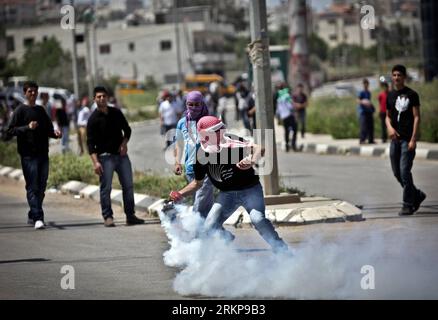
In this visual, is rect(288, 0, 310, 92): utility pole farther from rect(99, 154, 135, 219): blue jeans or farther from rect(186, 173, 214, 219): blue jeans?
rect(186, 173, 214, 219): blue jeans

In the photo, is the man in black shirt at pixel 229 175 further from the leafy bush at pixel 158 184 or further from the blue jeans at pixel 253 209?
the leafy bush at pixel 158 184

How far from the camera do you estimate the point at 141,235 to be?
13680 mm

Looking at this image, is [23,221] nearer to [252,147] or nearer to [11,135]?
[11,135]

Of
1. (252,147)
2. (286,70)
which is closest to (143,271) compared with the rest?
(252,147)

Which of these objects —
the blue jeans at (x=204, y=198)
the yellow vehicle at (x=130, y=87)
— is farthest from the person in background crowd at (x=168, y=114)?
the yellow vehicle at (x=130, y=87)

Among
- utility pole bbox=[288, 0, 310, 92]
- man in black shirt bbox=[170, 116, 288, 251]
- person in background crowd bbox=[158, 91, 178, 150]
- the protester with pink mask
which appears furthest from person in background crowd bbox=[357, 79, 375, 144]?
man in black shirt bbox=[170, 116, 288, 251]

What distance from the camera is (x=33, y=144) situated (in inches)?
577

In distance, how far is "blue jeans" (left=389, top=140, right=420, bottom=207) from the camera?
1377 centimetres

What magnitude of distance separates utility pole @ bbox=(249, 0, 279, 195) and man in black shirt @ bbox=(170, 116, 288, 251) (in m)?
4.51

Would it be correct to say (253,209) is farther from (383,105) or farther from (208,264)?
(383,105)

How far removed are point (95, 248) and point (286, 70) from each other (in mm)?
37361

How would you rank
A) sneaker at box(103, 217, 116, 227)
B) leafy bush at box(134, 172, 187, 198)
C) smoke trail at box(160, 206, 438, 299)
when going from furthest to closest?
leafy bush at box(134, 172, 187, 198)
sneaker at box(103, 217, 116, 227)
smoke trail at box(160, 206, 438, 299)

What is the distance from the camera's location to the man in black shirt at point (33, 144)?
1466 cm

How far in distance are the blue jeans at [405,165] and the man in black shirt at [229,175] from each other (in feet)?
14.2
